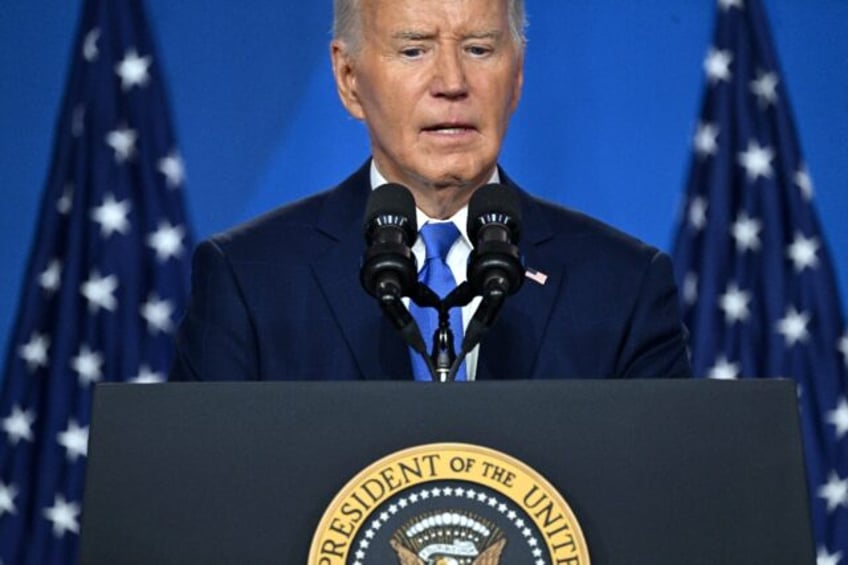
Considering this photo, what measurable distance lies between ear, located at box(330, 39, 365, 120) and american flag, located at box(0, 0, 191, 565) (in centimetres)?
109

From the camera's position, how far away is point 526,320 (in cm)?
233

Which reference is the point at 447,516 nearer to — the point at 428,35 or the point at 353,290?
the point at 353,290

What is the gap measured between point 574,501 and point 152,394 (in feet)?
1.52

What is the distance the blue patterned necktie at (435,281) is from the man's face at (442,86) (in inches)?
4.1

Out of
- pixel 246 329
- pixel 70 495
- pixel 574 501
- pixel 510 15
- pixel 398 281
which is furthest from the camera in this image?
pixel 70 495

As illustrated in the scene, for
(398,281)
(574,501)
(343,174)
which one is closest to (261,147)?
(343,174)

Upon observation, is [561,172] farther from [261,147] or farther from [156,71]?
[156,71]

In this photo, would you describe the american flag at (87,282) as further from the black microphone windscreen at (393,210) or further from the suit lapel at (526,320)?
the black microphone windscreen at (393,210)

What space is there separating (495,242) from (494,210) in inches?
3.0

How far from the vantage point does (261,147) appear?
146 inches

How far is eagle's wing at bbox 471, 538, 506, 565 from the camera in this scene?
4.82 feet

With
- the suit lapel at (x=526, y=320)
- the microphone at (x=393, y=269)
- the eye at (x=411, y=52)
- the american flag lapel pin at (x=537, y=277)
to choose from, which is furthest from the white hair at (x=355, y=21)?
the microphone at (x=393, y=269)

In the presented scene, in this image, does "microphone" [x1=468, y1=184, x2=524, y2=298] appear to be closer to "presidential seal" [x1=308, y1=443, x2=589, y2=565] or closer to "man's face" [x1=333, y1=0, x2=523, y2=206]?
"presidential seal" [x1=308, y1=443, x2=589, y2=565]

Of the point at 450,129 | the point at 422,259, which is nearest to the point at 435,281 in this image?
the point at 422,259
